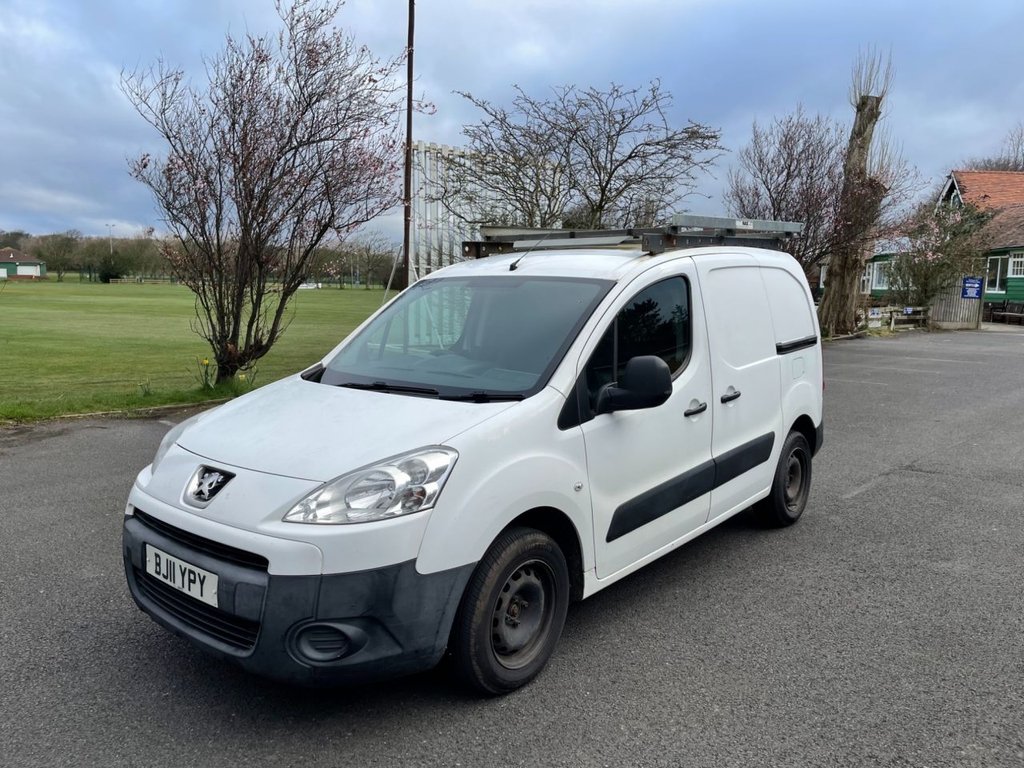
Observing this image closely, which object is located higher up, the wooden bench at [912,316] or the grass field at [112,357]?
the wooden bench at [912,316]

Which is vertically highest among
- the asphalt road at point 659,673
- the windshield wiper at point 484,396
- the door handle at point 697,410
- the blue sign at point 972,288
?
the blue sign at point 972,288

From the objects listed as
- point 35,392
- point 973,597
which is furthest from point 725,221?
point 35,392

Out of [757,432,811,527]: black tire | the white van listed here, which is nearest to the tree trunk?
[757,432,811,527]: black tire

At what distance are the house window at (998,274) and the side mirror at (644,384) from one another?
37.6 m

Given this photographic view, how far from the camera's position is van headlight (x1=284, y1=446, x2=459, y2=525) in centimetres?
268

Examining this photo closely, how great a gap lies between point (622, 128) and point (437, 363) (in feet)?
32.2

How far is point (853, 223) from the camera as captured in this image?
58.5 feet

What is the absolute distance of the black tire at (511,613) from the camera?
2.89 metres

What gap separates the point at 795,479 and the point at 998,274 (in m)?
36.7

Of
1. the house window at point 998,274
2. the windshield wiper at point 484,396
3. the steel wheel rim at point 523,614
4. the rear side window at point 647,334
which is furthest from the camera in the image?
the house window at point 998,274

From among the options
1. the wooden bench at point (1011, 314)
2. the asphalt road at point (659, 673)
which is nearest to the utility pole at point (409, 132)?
the asphalt road at point (659, 673)

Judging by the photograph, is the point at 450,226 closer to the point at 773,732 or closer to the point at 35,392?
the point at 35,392

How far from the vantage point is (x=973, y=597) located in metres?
4.15

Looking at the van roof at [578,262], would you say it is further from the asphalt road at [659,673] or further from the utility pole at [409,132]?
the utility pole at [409,132]
